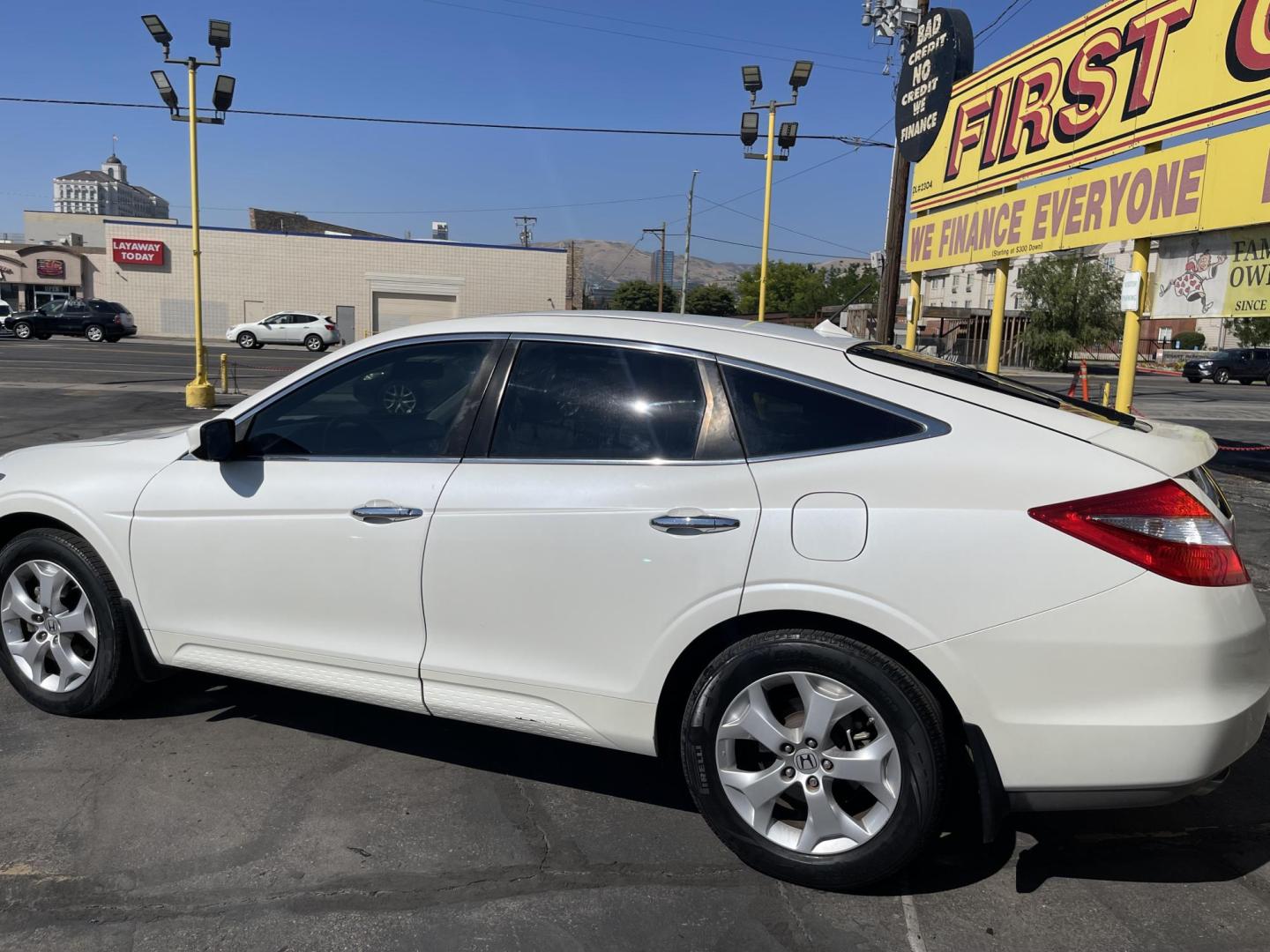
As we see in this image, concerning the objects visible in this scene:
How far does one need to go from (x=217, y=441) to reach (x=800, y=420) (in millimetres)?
2049

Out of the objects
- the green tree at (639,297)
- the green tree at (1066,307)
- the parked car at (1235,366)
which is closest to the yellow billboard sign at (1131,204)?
the parked car at (1235,366)

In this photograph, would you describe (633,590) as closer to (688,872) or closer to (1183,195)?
(688,872)

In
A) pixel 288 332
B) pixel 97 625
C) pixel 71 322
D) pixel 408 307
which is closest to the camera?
pixel 97 625

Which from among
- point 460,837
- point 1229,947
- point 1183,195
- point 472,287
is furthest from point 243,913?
point 472,287

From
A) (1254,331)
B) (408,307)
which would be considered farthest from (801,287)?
(1254,331)

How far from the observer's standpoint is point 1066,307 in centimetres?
4519

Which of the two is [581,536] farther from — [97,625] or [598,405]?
[97,625]

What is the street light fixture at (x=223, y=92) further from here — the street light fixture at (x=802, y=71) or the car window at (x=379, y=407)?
the car window at (x=379, y=407)

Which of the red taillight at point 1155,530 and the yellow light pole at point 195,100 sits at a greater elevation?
the yellow light pole at point 195,100

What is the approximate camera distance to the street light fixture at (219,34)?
14727 millimetres

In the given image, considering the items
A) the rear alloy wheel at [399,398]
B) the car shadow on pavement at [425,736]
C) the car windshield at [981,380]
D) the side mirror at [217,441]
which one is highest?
the car windshield at [981,380]

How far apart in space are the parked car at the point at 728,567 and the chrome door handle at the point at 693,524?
0.02 m

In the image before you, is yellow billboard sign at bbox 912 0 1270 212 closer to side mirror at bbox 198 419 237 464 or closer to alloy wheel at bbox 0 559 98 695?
side mirror at bbox 198 419 237 464

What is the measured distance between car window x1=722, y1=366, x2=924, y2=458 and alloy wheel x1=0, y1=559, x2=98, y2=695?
2692mm
